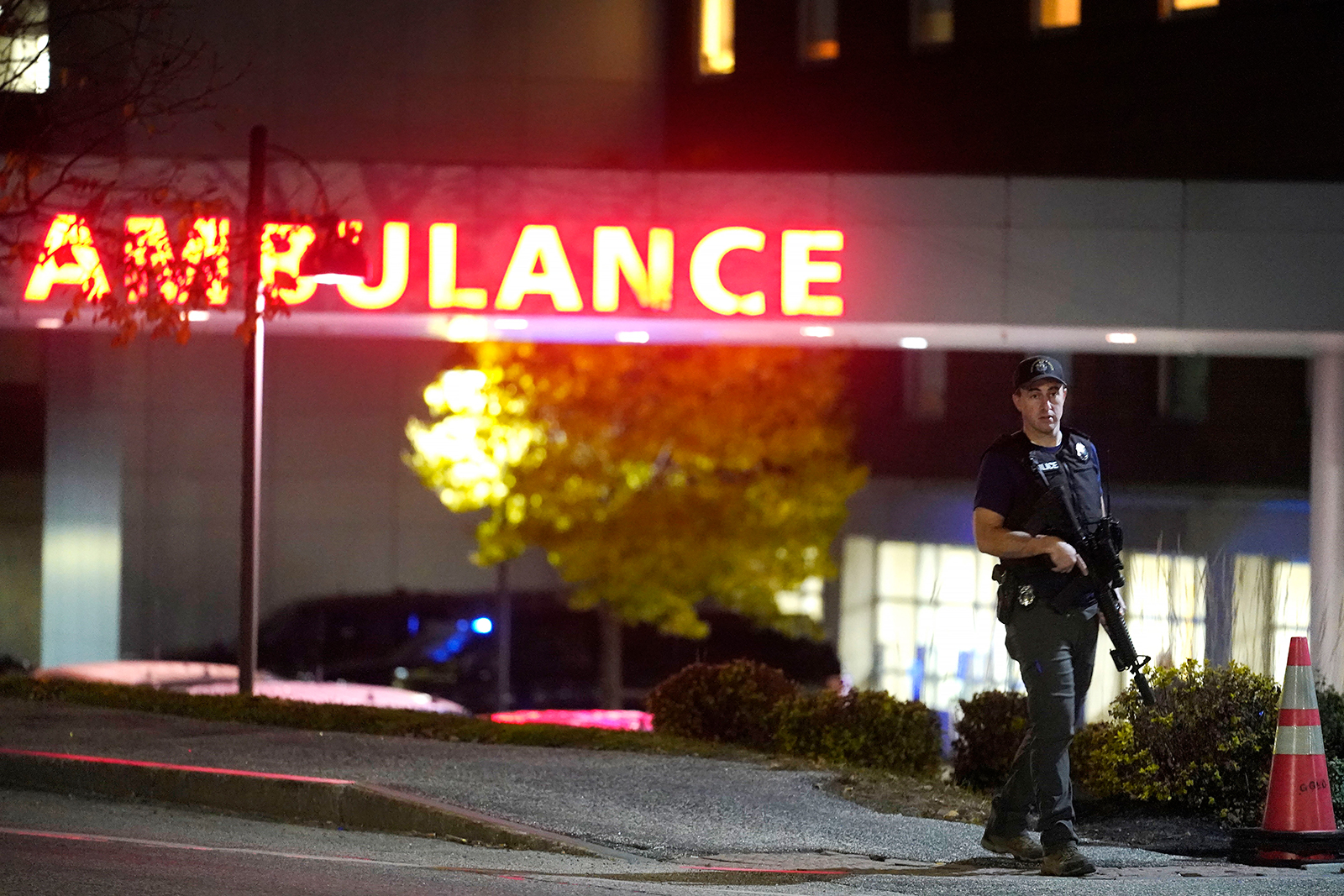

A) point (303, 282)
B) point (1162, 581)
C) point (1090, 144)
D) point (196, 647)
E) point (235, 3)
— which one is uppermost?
point (235, 3)

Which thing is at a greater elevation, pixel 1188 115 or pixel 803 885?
pixel 1188 115

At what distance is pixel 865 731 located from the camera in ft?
32.5

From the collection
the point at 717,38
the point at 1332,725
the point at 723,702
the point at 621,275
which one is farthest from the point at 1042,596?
the point at 717,38

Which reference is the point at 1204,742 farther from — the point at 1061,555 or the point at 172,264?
the point at 172,264

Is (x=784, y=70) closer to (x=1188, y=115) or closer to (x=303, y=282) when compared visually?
(x=1188, y=115)

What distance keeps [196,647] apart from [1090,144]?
12616 mm

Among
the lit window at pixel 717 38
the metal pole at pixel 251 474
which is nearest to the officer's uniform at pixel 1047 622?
the metal pole at pixel 251 474

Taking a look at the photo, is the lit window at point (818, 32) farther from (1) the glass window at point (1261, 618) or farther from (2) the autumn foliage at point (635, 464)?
(1) the glass window at point (1261, 618)

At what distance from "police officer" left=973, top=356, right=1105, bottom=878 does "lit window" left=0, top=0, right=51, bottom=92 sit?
6165 mm

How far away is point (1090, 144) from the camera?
18.0 meters

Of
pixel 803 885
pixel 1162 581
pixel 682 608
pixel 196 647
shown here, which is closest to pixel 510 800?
pixel 803 885

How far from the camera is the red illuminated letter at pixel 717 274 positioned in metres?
15.1

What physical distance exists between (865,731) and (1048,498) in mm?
3513

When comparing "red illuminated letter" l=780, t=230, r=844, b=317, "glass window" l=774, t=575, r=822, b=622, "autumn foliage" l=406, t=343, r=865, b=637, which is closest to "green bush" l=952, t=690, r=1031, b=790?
"red illuminated letter" l=780, t=230, r=844, b=317
